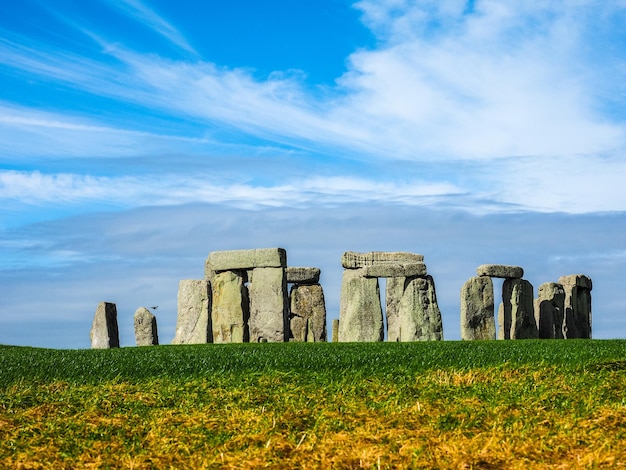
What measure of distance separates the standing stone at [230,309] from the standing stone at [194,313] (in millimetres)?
352

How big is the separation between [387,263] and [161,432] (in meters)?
17.8

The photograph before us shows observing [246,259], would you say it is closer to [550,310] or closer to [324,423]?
[550,310]

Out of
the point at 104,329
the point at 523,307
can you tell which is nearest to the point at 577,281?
the point at 523,307

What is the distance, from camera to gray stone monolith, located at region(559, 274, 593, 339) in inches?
1118

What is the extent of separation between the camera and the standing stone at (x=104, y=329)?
23.2 metres

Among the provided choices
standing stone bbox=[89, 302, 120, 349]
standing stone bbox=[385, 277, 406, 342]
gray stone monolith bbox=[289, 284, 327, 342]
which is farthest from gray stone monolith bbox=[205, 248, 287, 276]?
gray stone monolith bbox=[289, 284, 327, 342]

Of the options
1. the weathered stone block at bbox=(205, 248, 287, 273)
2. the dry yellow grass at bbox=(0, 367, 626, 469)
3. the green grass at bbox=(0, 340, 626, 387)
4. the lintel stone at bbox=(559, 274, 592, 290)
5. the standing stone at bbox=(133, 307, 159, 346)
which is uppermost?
the weathered stone block at bbox=(205, 248, 287, 273)

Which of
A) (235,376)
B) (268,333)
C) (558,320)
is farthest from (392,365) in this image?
(558,320)

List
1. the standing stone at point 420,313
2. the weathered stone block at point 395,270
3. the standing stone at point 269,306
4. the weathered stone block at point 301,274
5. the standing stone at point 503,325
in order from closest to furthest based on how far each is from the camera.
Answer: the standing stone at point 420,313, the standing stone at point 269,306, the weathered stone block at point 395,270, the standing stone at point 503,325, the weathered stone block at point 301,274

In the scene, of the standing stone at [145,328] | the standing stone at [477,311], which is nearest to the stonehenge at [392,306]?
the standing stone at [477,311]

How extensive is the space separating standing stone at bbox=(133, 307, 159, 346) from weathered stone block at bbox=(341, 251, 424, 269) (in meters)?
5.92

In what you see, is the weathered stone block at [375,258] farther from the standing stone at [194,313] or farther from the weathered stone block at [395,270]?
the standing stone at [194,313]

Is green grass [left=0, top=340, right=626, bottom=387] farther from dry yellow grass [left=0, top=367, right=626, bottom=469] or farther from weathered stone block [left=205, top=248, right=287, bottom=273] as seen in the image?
weathered stone block [left=205, top=248, right=287, bottom=273]

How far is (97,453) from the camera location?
786 cm
